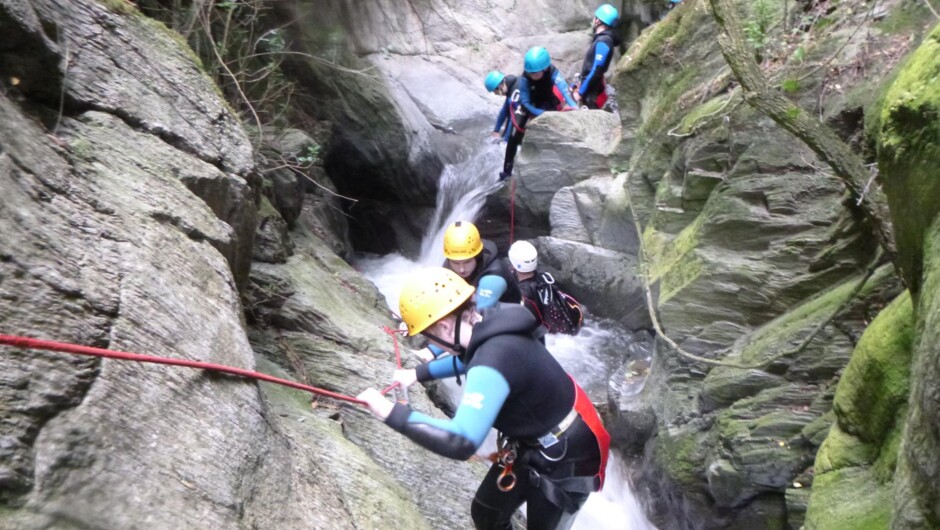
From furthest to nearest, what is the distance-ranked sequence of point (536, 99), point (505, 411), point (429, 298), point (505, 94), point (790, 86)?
point (505, 94)
point (536, 99)
point (790, 86)
point (505, 411)
point (429, 298)

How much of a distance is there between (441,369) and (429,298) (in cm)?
72

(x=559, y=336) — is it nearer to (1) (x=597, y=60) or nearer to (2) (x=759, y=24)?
(2) (x=759, y=24)

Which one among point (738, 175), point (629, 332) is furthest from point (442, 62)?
point (738, 175)

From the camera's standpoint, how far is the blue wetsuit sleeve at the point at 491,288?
4.28 m

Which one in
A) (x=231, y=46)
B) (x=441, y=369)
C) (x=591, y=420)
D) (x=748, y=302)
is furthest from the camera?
(x=231, y=46)

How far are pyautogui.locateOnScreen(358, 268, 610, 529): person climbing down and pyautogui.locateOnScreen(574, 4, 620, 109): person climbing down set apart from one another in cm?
870

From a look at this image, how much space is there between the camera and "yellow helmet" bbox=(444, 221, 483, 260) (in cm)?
513

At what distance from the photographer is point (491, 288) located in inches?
175

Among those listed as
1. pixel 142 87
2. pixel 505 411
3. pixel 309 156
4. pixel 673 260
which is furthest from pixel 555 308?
pixel 309 156

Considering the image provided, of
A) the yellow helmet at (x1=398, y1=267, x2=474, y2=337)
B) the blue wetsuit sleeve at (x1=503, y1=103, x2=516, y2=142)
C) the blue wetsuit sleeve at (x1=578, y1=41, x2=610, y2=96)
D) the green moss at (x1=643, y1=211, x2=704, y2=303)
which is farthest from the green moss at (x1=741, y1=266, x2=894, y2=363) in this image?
the blue wetsuit sleeve at (x1=578, y1=41, x2=610, y2=96)

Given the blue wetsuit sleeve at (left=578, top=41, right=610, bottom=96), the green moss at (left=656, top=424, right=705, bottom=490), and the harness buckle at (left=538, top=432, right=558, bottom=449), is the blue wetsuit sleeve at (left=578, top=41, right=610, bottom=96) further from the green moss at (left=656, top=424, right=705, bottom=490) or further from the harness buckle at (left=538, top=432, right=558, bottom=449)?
the harness buckle at (left=538, top=432, right=558, bottom=449)

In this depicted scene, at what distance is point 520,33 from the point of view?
57.9 feet

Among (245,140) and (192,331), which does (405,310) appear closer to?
Result: (192,331)

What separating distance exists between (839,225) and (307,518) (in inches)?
190
